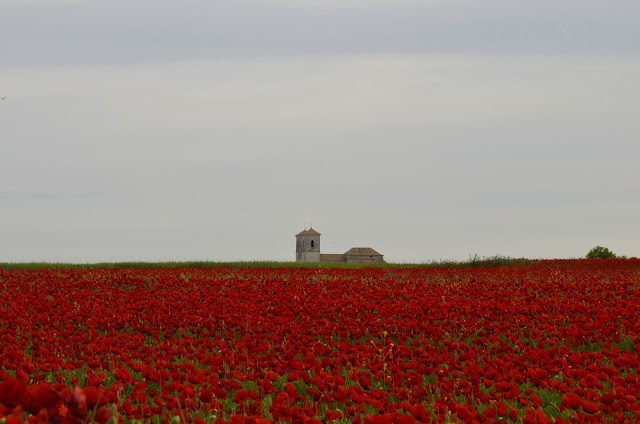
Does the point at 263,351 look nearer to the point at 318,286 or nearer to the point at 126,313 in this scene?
the point at 126,313

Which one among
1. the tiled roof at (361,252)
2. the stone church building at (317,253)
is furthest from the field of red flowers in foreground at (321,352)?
the tiled roof at (361,252)

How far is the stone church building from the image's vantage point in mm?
100125

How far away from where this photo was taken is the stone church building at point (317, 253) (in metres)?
100

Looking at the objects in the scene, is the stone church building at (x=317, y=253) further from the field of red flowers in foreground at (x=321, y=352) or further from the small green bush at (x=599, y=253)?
the field of red flowers in foreground at (x=321, y=352)

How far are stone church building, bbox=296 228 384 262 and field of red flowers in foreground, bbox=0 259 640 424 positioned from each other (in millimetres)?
80591

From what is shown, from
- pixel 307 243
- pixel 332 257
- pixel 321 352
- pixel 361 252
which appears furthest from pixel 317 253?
pixel 321 352

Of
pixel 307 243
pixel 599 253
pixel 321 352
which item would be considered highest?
pixel 307 243

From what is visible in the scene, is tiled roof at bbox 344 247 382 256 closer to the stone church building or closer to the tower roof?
the stone church building

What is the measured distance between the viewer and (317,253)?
10625 cm

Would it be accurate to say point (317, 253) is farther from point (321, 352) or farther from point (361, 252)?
point (321, 352)

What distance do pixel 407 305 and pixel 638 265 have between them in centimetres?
1907

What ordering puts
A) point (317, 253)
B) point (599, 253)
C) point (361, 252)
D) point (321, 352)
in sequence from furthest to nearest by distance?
point (317, 253)
point (361, 252)
point (599, 253)
point (321, 352)

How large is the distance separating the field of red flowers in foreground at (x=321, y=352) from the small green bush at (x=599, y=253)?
77.7ft

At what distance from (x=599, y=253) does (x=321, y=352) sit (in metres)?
35.2
